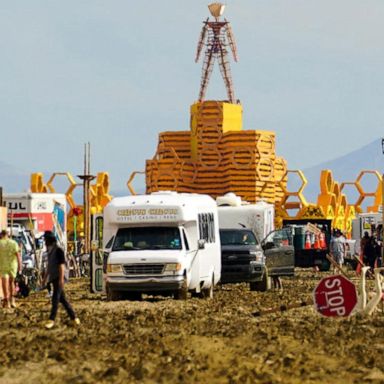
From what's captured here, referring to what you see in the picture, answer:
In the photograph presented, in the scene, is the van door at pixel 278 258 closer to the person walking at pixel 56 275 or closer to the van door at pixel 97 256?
the van door at pixel 97 256

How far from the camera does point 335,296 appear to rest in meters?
24.5

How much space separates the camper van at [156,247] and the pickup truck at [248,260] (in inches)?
162

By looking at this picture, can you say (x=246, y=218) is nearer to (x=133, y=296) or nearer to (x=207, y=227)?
(x=207, y=227)

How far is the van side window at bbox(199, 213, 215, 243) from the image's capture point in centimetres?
3544

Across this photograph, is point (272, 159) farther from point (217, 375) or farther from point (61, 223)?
point (217, 375)

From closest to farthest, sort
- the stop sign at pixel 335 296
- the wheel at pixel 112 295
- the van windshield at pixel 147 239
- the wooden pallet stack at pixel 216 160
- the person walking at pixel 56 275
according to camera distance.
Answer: the stop sign at pixel 335 296 < the person walking at pixel 56 275 < the wheel at pixel 112 295 < the van windshield at pixel 147 239 < the wooden pallet stack at pixel 216 160

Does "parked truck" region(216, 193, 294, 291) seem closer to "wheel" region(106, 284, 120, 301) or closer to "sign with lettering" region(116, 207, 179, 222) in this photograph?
"sign with lettering" region(116, 207, 179, 222)

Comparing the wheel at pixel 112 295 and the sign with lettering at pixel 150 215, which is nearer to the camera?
the wheel at pixel 112 295

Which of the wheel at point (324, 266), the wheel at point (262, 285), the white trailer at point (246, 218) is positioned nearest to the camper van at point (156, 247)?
the wheel at point (262, 285)

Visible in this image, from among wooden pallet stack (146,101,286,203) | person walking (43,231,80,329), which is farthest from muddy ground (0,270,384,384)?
wooden pallet stack (146,101,286,203)

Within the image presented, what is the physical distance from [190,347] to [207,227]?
1512cm

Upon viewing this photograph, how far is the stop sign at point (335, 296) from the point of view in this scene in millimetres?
24297

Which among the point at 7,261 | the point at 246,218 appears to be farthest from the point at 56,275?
the point at 246,218

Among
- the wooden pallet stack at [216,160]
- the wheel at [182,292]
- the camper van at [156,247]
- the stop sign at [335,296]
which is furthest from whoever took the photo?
the wooden pallet stack at [216,160]
